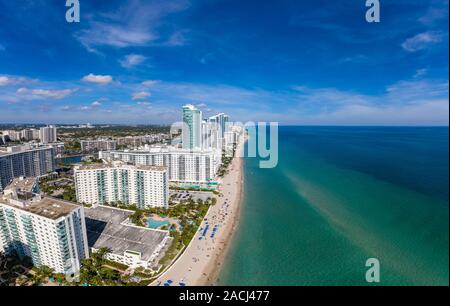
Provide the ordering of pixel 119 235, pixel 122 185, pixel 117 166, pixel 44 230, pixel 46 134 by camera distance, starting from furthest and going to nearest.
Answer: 1. pixel 46 134
2. pixel 117 166
3. pixel 122 185
4. pixel 119 235
5. pixel 44 230

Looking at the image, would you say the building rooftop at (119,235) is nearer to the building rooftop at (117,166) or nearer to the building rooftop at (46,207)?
the building rooftop at (46,207)

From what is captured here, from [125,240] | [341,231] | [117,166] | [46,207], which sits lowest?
[341,231]

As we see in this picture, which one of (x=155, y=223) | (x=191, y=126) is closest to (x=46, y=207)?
(x=155, y=223)

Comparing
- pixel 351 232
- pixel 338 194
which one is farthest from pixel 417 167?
pixel 351 232

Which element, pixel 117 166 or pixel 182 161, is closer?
pixel 117 166

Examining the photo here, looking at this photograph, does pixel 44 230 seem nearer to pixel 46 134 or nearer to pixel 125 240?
pixel 125 240

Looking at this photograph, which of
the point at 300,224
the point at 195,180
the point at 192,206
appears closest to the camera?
the point at 300,224
